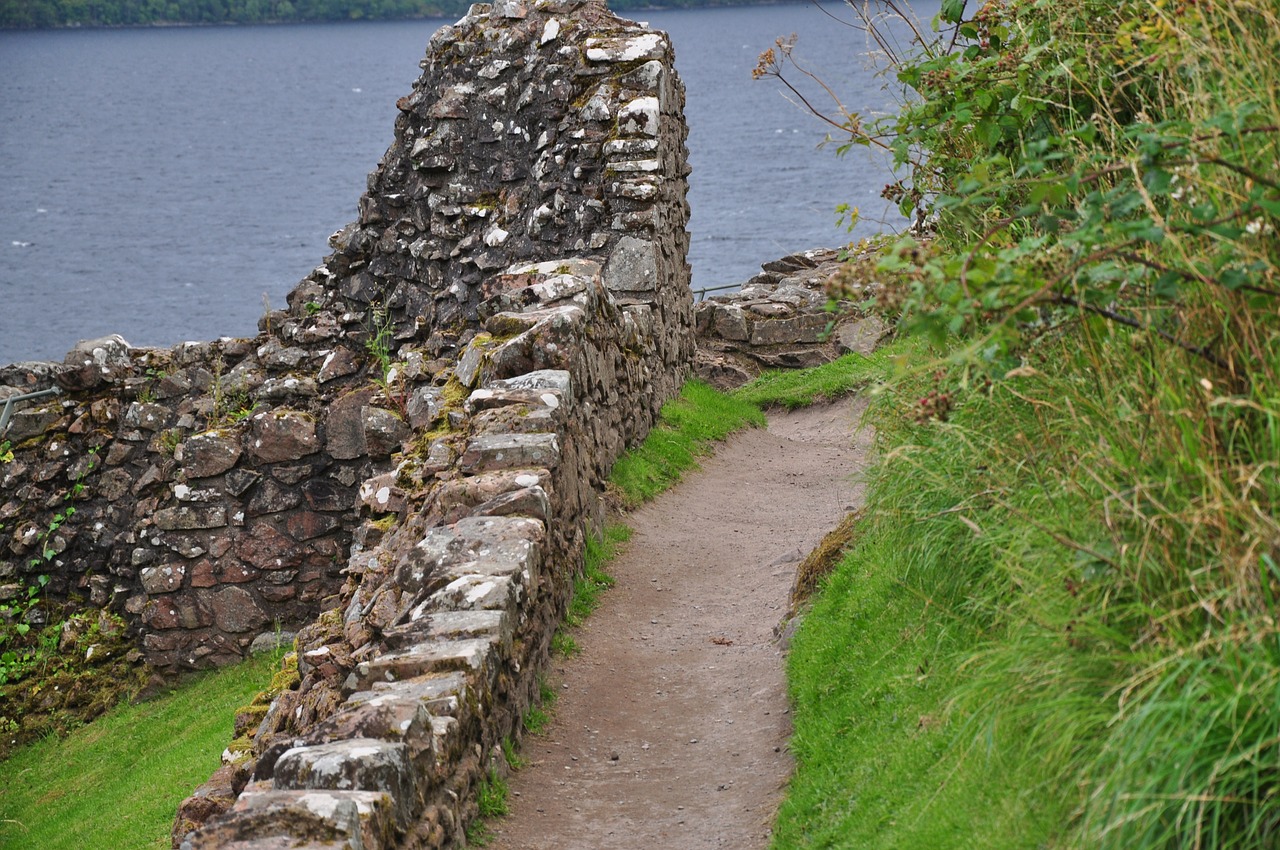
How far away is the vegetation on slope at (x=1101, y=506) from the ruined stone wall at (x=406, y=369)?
12.8 ft

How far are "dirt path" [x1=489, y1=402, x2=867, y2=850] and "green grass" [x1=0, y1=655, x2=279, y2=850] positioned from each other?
4.20 meters

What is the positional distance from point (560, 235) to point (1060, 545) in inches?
407

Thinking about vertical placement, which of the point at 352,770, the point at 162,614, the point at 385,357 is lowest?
the point at 162,614

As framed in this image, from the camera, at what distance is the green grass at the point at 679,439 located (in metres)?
12.1

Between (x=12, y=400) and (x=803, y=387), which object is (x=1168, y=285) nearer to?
(x=803, y=387)

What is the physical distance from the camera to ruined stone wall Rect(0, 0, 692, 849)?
1121cm

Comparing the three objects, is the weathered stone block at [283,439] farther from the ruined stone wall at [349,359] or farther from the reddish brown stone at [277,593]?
the reddish brown stone at [277,593]

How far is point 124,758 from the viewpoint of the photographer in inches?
530

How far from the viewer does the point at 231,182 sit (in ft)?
340

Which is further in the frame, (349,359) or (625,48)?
(349,359)

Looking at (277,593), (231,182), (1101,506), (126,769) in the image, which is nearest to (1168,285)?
(1101,506)

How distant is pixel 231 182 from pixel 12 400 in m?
92.1

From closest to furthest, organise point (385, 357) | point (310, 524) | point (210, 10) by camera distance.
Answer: point (310, 524)
point (385, 357)
point (210, 10)

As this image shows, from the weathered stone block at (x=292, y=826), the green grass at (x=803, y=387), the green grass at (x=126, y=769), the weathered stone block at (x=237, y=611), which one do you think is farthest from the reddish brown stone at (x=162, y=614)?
the weathered stone block at (x=292, y=826)
